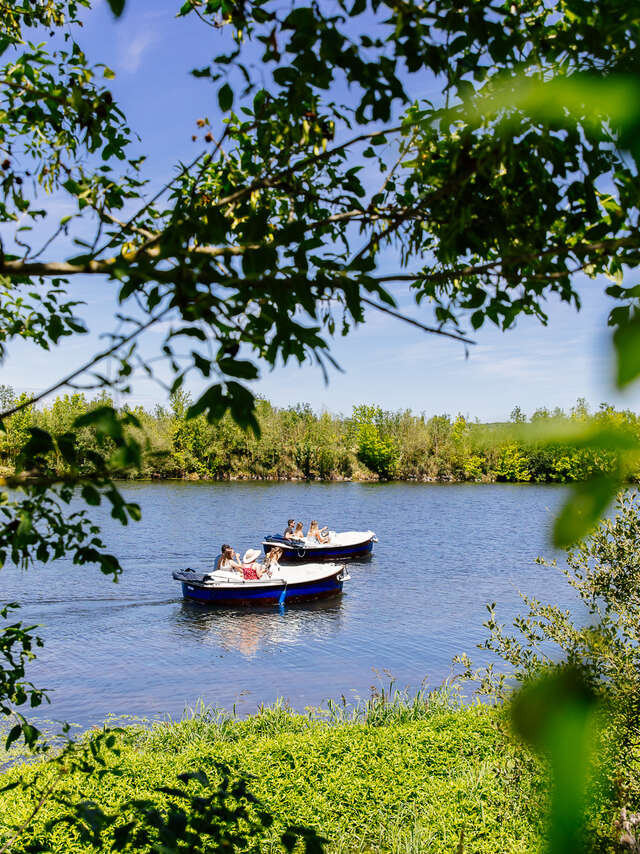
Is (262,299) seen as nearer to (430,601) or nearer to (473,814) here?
(473,814)

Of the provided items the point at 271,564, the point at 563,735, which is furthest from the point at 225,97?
the point at 271,564

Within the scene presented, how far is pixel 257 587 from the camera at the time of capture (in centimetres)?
1844

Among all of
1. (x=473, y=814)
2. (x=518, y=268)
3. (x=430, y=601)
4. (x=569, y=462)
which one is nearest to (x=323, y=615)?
(x=430, y=601)

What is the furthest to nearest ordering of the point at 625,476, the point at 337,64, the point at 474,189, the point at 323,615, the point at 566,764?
the point at 323,615 → the point at 474,189 → the point at 337,64 → the point at 625,476 → the point at 566,764

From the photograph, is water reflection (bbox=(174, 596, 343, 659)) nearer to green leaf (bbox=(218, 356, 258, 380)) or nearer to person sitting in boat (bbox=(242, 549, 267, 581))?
person sitting in boat (bbox=(242, 549, 267, 581))

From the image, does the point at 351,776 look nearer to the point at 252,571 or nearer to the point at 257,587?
the point at 257,587

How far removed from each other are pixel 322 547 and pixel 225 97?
25.0 metres

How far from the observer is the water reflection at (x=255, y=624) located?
15562 mm

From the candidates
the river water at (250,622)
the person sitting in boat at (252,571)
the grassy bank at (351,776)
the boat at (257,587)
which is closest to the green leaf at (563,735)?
the river water at (250,622)

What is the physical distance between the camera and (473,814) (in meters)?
5.89

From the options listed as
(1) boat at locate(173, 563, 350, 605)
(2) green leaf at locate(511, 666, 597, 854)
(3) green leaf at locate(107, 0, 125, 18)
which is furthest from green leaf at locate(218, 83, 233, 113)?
(1) boat at locate(173, 563, 350, 605)

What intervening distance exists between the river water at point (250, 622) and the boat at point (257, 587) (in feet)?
1.08

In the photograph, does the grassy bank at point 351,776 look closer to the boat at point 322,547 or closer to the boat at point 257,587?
the boat at point 257,587

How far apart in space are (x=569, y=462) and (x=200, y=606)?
62.4 ft
